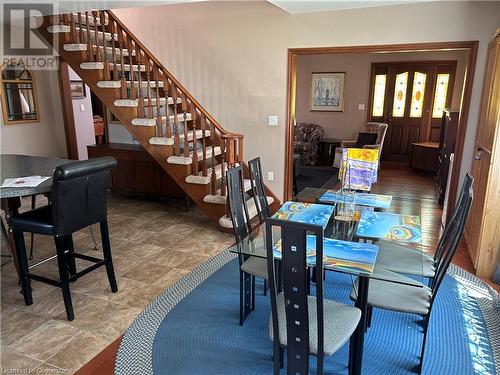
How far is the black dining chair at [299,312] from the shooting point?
Answer: 1.32 m

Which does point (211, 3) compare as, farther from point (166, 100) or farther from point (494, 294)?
point (494, 294)

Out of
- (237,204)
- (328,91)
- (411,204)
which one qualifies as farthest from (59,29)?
(328,91)

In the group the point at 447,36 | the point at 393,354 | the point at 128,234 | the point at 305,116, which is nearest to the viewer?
the point at 393,354

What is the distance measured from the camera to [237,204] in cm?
238

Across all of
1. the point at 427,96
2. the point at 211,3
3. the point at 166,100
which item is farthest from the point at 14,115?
the point at 427,96

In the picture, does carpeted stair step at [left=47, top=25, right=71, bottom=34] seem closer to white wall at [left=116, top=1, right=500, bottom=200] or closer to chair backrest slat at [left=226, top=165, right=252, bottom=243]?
white wall at [left=116, top=1, right=500, bottom=200]

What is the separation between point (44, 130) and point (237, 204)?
516cm

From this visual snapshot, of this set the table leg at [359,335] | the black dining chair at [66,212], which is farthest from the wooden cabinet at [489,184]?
the black dining chair at [66,212]

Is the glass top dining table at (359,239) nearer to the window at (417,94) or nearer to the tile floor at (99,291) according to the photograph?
the tile floor at (99,291)

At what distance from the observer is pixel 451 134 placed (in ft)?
15.8

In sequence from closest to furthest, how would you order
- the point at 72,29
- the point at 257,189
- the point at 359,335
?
the point at 359,335 → the point at 257,189 → the point at 72,29

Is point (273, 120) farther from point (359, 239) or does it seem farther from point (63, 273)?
point (63, 273)

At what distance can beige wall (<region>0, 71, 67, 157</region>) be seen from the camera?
5664 millimetres

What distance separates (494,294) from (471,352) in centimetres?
87
